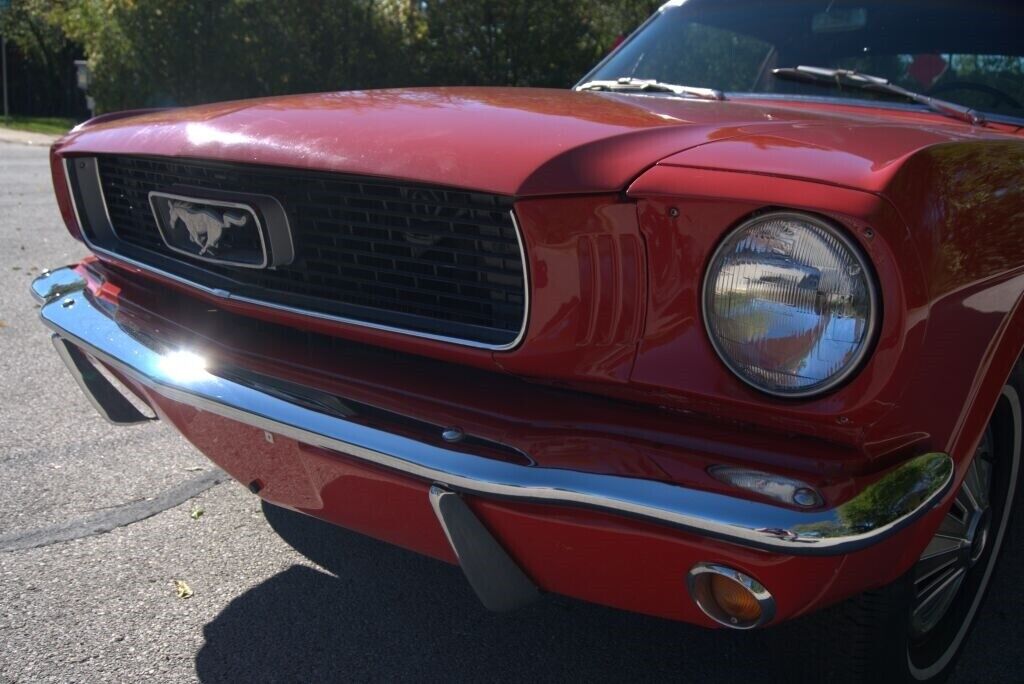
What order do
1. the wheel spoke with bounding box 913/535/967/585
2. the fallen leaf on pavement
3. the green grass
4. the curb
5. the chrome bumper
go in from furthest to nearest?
1. the green grass
2. the curb
3. the fallen leaf on pavement
4. the wheel spoke with bounding box 913/535/967/585
5. the chrome bumper

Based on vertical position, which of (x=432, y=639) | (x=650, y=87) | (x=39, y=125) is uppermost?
(x=650, y=87)

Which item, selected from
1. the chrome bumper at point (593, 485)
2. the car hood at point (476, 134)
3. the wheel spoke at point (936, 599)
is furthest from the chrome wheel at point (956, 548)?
the car hood at point (476, 134)

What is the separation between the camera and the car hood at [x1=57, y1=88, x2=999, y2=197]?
5.92 ft

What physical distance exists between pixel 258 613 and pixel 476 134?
132cm

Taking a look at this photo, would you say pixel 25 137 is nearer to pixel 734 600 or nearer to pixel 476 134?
pixel 476 134

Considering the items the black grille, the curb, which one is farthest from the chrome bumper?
the curb

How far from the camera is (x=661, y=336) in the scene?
5.88 ft

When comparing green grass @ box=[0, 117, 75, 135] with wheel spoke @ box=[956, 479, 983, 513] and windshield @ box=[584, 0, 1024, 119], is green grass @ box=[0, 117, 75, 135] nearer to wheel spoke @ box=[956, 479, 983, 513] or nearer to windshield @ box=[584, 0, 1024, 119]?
windshield @ box=[584, 0, 1024, 119]

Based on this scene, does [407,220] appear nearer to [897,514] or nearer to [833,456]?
[833,456]

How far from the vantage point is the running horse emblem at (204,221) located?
2.26m

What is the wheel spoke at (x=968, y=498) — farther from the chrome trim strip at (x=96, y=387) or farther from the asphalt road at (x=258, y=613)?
the chrome trim strip at (x=96, y=387)

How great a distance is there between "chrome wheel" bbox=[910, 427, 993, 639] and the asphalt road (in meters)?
0.25

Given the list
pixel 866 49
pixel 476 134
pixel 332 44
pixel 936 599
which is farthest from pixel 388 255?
pixel 332 44

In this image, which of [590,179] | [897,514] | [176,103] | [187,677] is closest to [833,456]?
[897,514]
